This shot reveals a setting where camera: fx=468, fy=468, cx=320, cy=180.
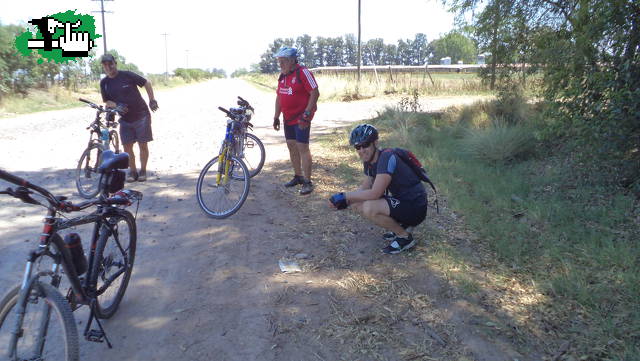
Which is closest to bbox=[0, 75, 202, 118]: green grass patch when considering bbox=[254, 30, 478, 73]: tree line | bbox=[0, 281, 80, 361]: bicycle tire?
bbox=[0, 281, 80, 361]: bicycle tire

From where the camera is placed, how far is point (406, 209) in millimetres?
4441

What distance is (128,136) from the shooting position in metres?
6.95

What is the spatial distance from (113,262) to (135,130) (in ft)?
12.8

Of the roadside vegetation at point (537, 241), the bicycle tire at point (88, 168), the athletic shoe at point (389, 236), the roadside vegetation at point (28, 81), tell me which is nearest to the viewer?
the roadside vegetation at point (537, 241)

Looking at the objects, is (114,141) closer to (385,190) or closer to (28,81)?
(385,190)

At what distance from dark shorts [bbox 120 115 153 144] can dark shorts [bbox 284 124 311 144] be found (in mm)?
2143

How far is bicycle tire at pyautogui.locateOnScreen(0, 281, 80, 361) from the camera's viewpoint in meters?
2.42

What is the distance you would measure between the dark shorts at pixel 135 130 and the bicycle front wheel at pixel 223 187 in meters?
1.65

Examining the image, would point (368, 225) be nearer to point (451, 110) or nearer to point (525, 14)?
point (525, 14)

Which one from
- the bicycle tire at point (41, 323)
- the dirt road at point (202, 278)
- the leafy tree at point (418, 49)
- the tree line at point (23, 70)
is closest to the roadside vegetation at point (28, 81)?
the tree line at point (23, 70)

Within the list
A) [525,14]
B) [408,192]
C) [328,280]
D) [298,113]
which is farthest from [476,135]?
[328,280]

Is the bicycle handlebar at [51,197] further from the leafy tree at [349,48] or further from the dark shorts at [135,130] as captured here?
the leafy tree at [349,48]

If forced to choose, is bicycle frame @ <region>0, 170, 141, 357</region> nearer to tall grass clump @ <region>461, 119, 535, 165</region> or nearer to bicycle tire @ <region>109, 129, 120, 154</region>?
bicycle tire @ <region>109, 129, 120, 154</region>

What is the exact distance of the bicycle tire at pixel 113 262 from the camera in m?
3.25
